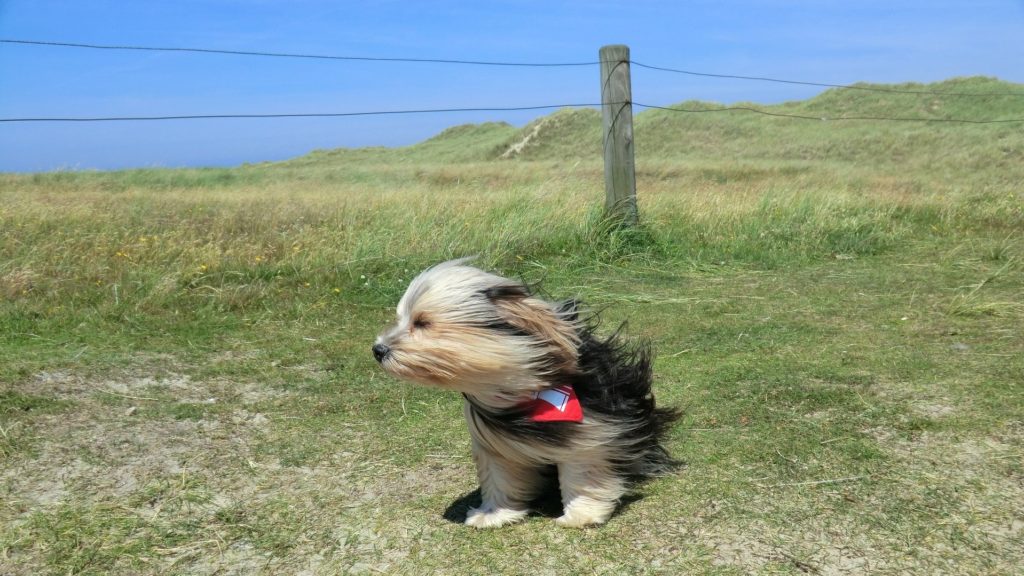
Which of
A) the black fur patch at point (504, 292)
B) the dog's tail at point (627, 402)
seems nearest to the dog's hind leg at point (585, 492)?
the dog's tail at point (627, 402)

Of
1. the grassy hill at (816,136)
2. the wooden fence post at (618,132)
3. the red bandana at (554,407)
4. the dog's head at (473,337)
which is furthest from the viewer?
the grassy hill at (816,136)

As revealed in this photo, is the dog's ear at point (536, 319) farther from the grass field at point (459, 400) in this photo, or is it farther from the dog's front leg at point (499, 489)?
the grass field at point (459, 400)

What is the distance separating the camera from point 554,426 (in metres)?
2.80

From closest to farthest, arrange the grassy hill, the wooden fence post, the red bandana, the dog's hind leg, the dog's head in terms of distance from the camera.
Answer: the dog's head
the red bandana
the dog's hind leg
the wooden fence post
the grassy hill

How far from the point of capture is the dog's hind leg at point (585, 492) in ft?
9.63

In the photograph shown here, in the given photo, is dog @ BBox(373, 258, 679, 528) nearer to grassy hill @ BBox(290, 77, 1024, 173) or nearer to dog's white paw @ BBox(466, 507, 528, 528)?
dog's white paw @ BBox(466, 507, 528, 528)

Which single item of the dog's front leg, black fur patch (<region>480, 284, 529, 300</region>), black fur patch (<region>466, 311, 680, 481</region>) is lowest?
the dog's front leg

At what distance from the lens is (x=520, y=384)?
2.73 meters

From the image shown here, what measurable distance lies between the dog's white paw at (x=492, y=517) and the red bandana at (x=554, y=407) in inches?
17.9

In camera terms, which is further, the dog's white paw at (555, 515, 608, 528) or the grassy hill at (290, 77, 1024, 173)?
the grassy hill at (290, 77, 1024, 173)

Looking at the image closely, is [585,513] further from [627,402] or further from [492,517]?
[627,402]

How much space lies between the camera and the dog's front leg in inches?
118

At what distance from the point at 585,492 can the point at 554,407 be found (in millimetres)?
377

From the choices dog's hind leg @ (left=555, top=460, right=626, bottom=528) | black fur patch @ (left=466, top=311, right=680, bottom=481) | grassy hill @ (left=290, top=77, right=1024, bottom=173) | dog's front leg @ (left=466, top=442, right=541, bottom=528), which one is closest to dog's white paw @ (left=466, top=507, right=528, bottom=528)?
dog's front leg @ (left=466, top=442, right=541, bottom=528)
